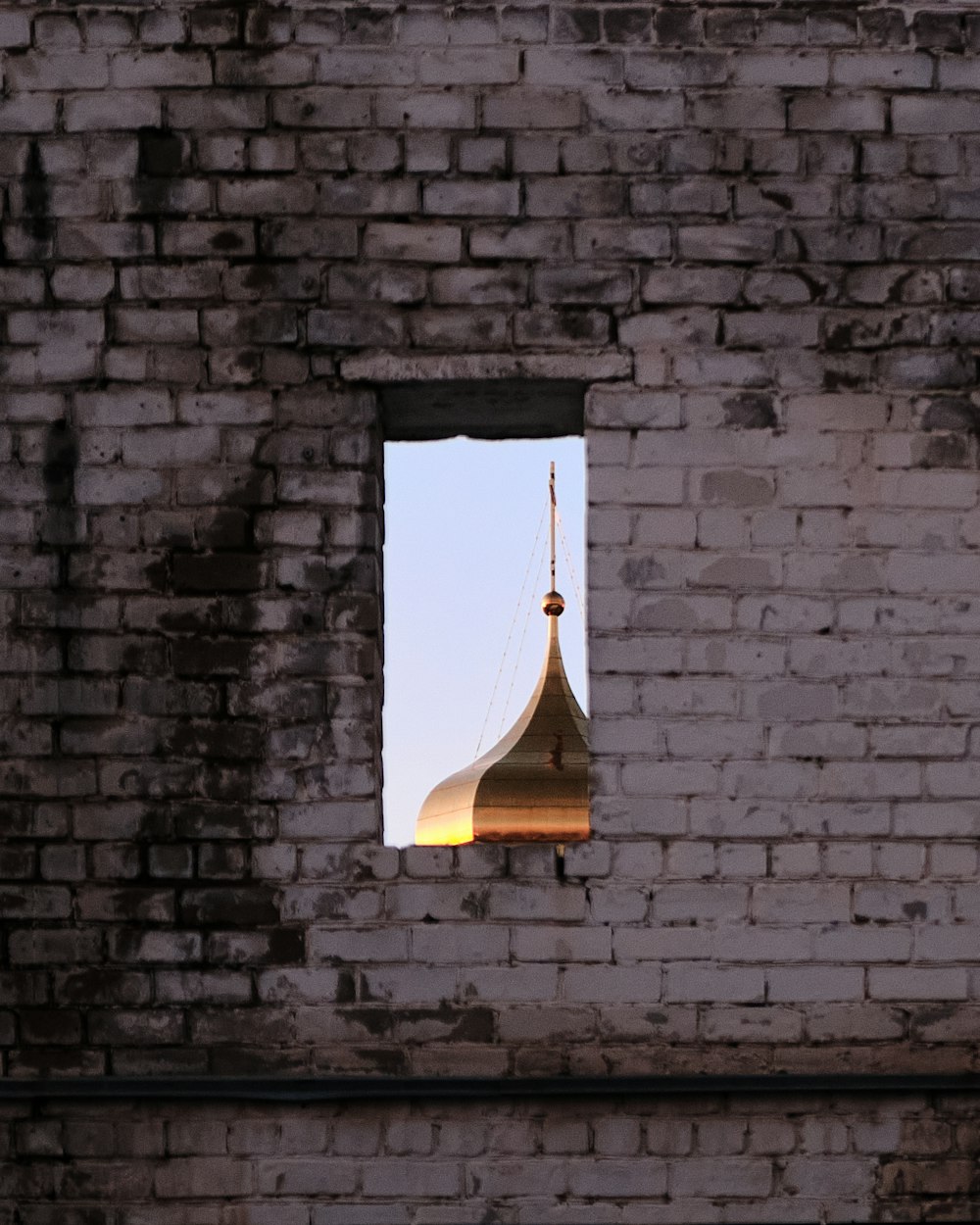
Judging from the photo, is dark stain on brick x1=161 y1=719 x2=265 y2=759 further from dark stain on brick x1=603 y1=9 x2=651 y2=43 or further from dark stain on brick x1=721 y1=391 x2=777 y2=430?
dark stain on brick x1=603 y1=9 x2=651 y2=43

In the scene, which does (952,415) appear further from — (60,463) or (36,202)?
(36,202)

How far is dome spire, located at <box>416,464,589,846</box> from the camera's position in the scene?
15570mm

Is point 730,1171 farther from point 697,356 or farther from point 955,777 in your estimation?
point 697,356

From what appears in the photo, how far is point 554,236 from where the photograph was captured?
5.54 metres

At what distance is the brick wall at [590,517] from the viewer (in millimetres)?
5328

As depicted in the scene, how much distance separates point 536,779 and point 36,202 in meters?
10.9

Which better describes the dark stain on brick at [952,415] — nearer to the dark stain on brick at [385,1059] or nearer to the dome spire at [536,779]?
the dark stain on brick at [385,1059]

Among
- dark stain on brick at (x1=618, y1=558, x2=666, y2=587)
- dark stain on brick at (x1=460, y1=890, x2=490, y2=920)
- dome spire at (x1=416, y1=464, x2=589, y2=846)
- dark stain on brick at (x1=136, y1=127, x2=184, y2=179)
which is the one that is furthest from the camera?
dome spire at (x1=416, y1=464, x2=589, y2=846)

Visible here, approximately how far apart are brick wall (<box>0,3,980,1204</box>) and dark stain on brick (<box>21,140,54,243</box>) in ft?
0.04

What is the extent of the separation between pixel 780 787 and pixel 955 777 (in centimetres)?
47

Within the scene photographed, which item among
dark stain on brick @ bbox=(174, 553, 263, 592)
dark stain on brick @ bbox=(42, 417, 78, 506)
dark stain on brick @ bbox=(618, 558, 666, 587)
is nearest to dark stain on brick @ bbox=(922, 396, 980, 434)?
dark stain on brick @ bbox=(618, 558, 666, 587)

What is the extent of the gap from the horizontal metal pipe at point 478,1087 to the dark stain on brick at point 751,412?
67.7 inches

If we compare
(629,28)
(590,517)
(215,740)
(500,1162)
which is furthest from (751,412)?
(500,1162)

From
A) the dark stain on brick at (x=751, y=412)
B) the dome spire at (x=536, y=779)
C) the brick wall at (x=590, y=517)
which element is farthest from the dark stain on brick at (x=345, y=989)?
the dome spire at (x=536, y=779)
